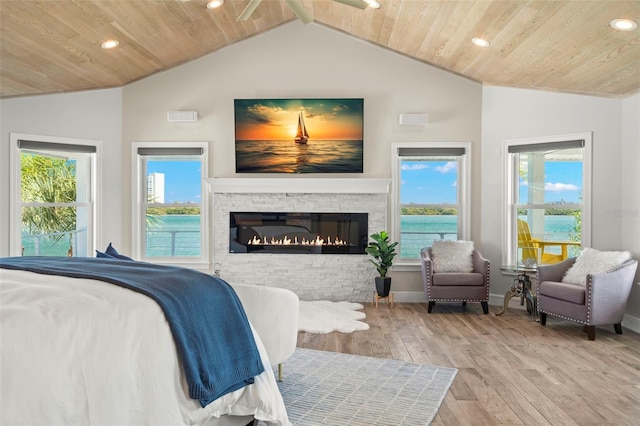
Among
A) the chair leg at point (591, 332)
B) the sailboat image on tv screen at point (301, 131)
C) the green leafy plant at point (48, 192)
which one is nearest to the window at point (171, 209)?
the green leafy plant at point (48, 192)

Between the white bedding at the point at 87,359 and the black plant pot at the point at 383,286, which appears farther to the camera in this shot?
the black plant pot at the point at 383,286

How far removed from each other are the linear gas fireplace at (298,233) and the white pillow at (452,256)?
38.1 inches

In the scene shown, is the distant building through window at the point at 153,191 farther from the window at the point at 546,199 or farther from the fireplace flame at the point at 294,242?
the window at the point at 546,199

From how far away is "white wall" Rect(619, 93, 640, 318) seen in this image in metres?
5.30

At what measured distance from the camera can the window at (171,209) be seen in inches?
278

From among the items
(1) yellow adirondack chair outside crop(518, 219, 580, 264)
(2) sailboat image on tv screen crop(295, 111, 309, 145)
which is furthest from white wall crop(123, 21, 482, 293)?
(1) yellow adirondack chair outside crop(518, 219, 580, 264)

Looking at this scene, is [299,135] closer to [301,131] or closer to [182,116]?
[301,131]

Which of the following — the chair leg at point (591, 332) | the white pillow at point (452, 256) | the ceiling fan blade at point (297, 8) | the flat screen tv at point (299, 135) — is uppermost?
the ceiling fan blade at point (297, 8)

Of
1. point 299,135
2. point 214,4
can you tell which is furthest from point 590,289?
point 214,4

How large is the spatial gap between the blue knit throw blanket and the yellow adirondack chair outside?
4.86 metres

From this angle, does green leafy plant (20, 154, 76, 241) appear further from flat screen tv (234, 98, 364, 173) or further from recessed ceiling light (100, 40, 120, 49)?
flat screen tv (234, 98, 364, 173)

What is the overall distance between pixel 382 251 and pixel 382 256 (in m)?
0.06

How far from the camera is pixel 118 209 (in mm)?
6945

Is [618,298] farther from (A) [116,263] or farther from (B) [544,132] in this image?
(A) [116,263]
